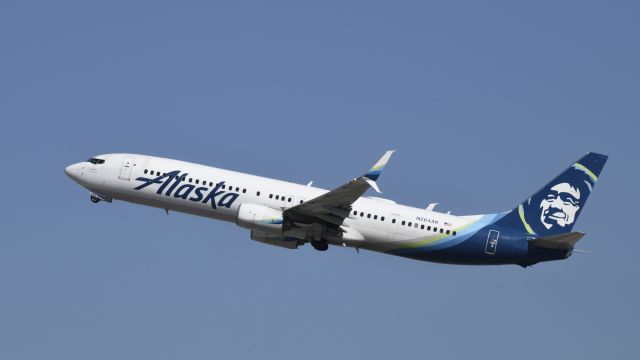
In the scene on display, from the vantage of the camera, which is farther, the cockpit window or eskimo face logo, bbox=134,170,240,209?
the cockpit window

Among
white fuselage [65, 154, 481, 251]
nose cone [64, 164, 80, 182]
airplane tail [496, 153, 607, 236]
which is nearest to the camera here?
white fuselage [65, 154, 481, 251]

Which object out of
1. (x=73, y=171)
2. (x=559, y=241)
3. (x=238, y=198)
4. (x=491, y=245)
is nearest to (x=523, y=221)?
(x=491, y=245)

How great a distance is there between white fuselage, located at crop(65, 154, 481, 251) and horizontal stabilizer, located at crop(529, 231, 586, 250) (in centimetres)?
465

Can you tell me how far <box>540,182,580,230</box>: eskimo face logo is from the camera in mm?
67062

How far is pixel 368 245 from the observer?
6625 centimetres

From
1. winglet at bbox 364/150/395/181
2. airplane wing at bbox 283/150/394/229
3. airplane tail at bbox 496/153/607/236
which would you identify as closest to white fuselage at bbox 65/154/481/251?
airplane wing at bbox 283/150/394/229

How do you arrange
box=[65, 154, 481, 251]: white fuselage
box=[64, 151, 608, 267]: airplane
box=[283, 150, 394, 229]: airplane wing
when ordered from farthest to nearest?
1. box=[65, 154, 481, 251]: white fuselage
2. box=[64, 151, 608, 267]: airplane
3. box=[283, 150, 394, 229]: airplane wing

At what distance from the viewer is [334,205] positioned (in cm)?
6412

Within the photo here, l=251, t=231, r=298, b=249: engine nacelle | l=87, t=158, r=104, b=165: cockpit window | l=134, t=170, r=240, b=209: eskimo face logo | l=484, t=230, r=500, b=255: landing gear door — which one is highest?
l=87, t=158, r=104, b=165: cockpit window

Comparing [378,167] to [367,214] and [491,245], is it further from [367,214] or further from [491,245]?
[491,245]

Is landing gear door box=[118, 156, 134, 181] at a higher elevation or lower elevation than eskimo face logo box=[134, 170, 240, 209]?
higher

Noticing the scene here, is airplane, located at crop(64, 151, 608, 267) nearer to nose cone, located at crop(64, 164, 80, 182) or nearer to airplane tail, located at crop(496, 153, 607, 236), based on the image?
airplane tail, located at crop(496, 153, 607, 236)

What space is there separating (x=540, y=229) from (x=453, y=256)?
5934 mm

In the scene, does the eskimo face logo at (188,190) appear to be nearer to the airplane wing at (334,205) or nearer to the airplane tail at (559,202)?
the airplane wing at (334,205)
